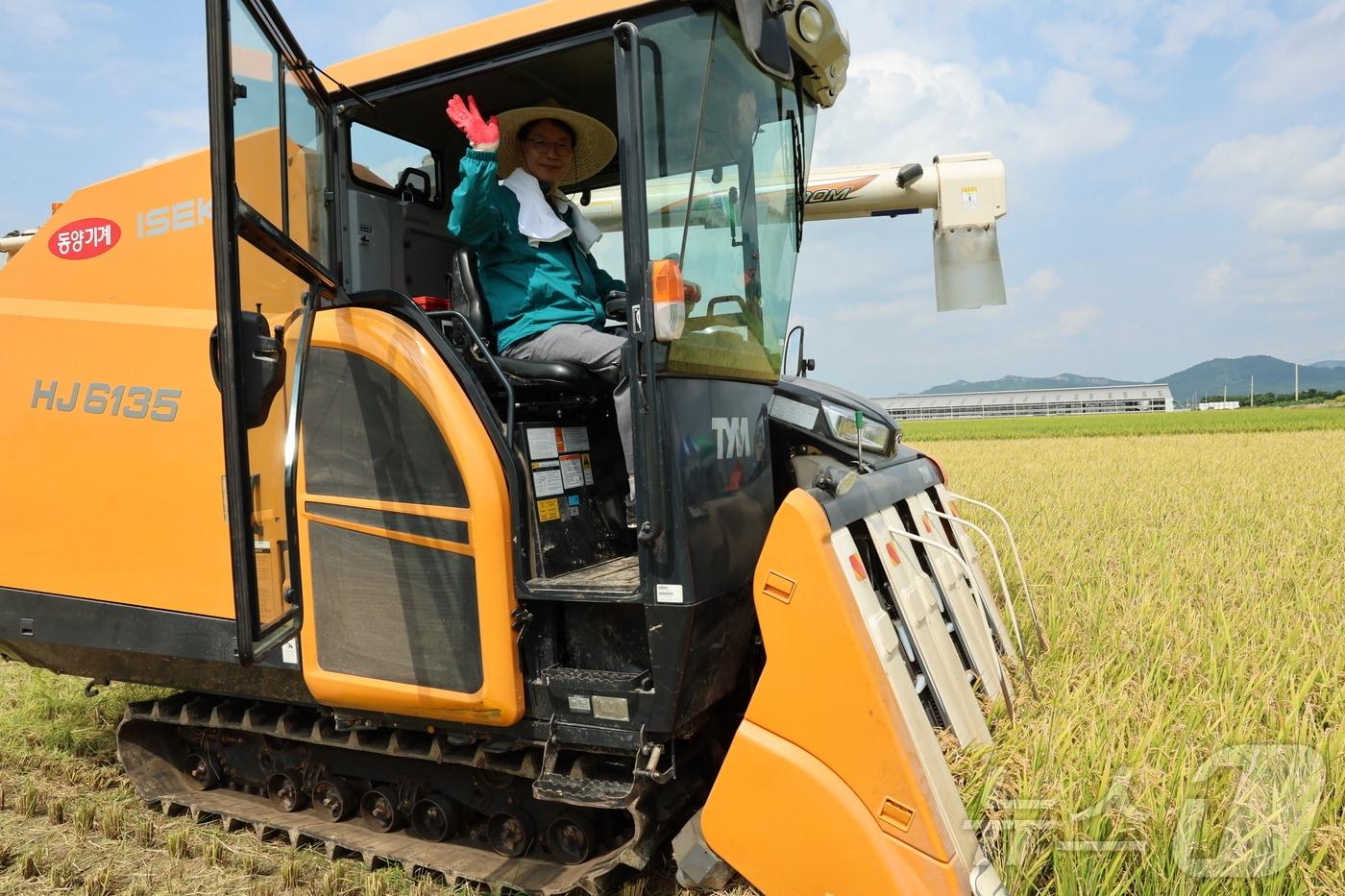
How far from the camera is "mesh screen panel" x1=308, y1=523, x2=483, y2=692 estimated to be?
2.74 m

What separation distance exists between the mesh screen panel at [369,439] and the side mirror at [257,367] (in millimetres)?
595

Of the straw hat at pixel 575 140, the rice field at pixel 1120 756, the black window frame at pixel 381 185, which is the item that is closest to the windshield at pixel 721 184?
the straw hat at pixel 575 140

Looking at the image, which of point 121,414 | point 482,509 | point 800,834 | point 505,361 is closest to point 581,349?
point 505,361

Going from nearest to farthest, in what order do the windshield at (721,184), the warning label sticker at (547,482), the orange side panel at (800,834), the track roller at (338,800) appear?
the orange side panel at (800,834) < the windshield at (721,184) < the warning label sticker at (547,482) < the track roller at (338,800)

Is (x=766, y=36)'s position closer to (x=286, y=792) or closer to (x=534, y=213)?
(x=534, y=213)

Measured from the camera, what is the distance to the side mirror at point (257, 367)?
6.91 feet

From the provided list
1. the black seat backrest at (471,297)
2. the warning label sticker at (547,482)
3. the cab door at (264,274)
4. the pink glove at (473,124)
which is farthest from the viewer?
the black seat backrest at (471,297)

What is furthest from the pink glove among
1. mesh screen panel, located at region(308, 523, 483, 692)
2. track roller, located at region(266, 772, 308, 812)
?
track roller, located at region(266, 772, 308, 812)

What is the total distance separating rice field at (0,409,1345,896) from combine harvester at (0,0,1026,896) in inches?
7.7

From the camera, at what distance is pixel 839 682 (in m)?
2.29

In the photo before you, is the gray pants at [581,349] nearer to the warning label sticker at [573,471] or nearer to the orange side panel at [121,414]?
the warning label sticker at [573,471]

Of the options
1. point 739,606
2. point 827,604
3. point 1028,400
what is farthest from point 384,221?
point 1028,400

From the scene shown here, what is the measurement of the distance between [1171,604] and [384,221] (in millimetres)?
3724

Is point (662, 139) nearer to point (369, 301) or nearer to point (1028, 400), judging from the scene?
point (369, 301)
